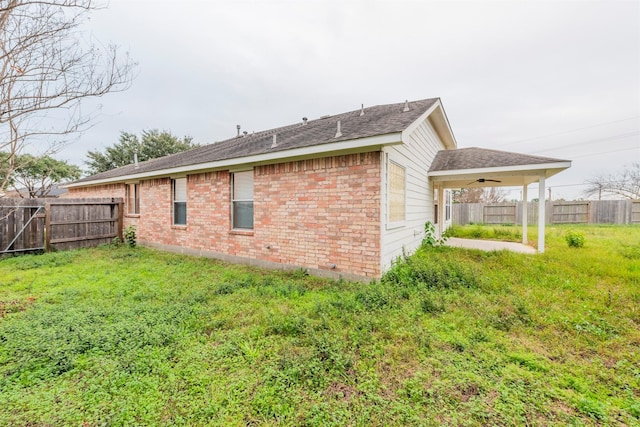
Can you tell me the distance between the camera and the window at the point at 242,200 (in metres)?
6.73

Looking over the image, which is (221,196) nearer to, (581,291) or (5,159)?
(5,159)

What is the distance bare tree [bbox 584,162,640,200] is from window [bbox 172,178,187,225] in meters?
34.4

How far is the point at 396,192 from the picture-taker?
5699mm

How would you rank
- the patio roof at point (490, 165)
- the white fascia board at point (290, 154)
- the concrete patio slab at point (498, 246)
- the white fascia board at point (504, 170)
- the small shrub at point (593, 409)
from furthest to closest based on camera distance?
the concrete patio slab at point (498, 246), the patio roof at point (490, 165), the white fascia board at point (504, 170), the white fascia board at point (290, 154), the small shrub at point (593, 409)

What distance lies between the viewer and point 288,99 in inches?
707

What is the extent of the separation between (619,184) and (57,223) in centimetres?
3933

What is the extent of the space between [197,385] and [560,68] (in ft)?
63.3

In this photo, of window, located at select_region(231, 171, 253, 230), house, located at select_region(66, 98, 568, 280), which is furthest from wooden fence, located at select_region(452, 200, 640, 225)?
window, located at select_region(231, 171, 253, 230)

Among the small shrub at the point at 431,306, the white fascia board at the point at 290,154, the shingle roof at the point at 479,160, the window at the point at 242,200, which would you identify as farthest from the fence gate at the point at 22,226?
the shingle roof at the point at 479,160

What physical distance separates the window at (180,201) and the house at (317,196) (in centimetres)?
3

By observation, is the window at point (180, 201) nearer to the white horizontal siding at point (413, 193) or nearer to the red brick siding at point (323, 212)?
the red brick siding at point (323, 212)

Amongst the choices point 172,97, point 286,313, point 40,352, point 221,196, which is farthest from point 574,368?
point 172,97

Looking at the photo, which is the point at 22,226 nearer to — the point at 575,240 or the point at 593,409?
the point at 593,409

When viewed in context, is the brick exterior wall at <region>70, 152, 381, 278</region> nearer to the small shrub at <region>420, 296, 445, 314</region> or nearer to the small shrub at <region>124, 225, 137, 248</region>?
the small shrub at <region>420, 296, 445, 314</region>
